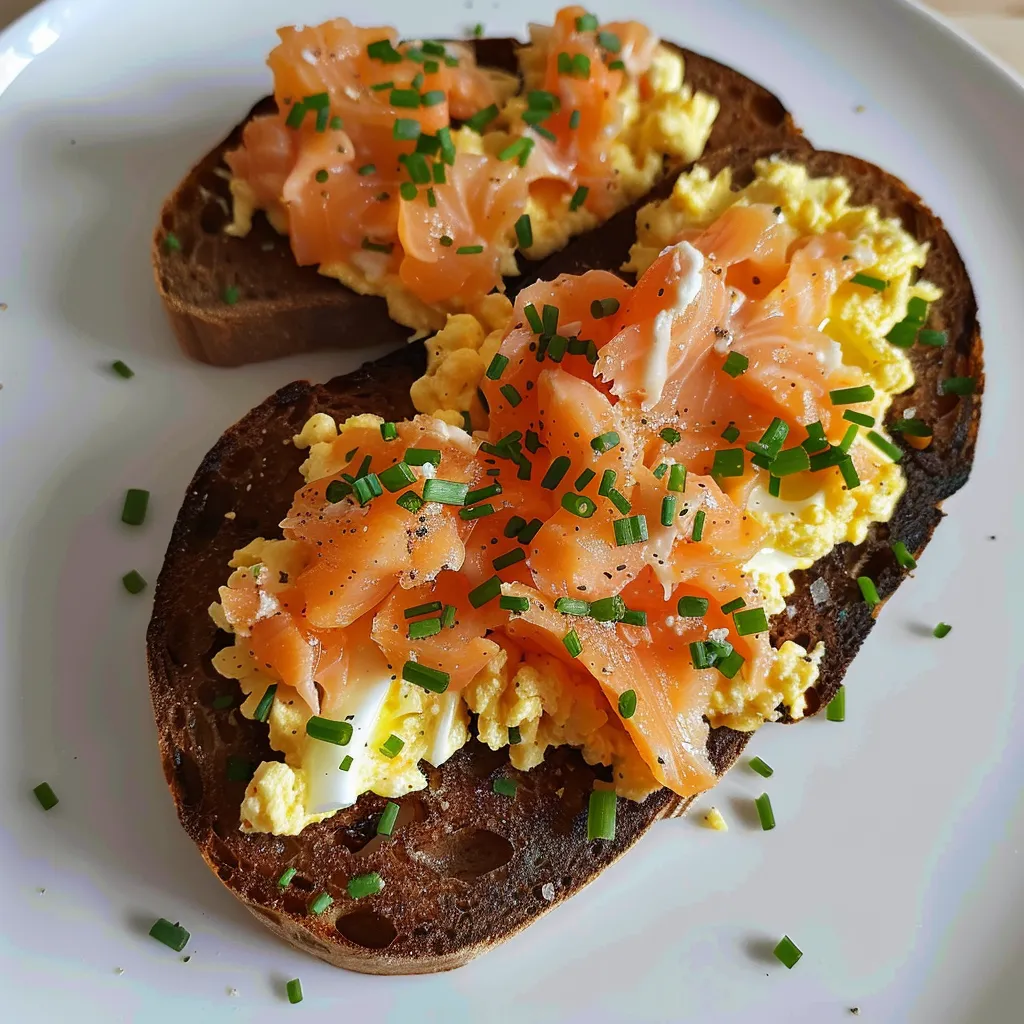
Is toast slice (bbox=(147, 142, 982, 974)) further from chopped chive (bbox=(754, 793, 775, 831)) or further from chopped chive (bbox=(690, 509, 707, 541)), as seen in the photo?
chopped chive (bbox=(690, 509, 707, 541))

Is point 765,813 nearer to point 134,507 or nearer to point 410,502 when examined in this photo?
point 410,502

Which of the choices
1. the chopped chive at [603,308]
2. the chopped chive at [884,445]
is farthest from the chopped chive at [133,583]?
the chopped chive at [884,445]

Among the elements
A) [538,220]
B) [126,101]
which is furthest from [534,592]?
[126,101]

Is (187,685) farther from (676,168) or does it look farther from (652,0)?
(652,0)

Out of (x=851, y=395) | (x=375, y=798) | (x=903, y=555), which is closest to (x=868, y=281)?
(x=851, y=395)

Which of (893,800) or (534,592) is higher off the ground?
(534,592)

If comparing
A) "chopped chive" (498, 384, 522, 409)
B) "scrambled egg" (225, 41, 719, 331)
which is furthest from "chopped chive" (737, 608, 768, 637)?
"scrambled egg" (225, 41, 719, 331)

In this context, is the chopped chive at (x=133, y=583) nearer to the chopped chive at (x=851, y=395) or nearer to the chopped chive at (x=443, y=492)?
the chopped chive at (x=443, y=492)
